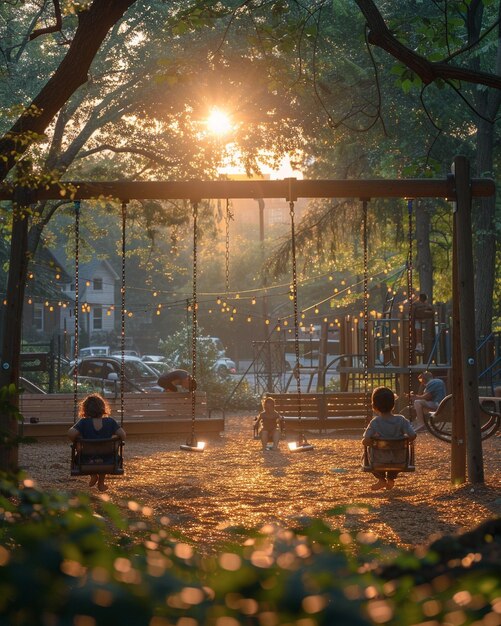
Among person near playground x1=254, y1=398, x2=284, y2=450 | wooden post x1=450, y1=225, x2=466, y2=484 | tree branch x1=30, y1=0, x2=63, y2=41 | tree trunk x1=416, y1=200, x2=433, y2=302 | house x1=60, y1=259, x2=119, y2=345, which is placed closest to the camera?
Answer: tree branch x1=30, y1=0, x2=63, y2=41

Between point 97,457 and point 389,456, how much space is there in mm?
3146

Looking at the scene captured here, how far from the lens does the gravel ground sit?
10.0 meters

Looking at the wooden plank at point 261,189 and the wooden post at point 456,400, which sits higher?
the wooden plank at point 261,189

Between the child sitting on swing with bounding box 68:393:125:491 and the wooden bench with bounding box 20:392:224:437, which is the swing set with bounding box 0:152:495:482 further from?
the wooden bench with bounding box 20:392:224:437

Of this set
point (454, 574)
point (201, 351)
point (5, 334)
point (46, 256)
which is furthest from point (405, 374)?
point (46, 256)

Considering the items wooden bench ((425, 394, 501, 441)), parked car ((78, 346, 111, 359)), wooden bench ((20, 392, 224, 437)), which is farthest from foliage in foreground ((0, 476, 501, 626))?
parked car ((78, 346, 111, 359))

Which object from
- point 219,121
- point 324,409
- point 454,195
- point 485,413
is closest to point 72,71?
point 454,195

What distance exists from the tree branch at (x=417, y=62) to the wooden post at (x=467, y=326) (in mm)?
3255

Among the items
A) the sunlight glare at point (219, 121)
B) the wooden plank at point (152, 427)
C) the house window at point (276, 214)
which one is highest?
the house window at point (276, 214)

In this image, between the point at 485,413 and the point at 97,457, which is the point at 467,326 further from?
the point at 485,413

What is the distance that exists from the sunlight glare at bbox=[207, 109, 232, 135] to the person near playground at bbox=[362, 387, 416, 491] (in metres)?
16.0

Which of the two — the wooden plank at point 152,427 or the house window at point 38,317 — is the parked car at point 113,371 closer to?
the wooden plank at point 152,427

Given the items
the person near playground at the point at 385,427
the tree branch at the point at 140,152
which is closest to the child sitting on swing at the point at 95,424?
the person near playground at the point at 385,427

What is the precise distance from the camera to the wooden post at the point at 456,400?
1256 centimetres
